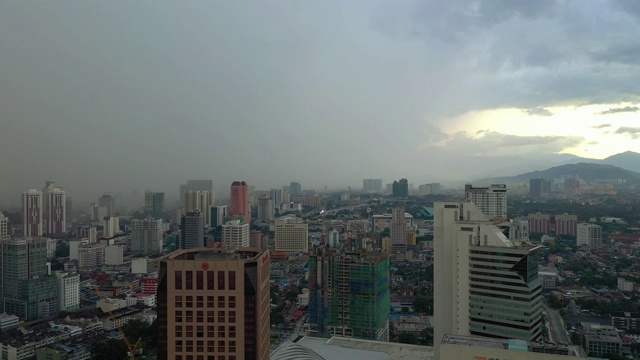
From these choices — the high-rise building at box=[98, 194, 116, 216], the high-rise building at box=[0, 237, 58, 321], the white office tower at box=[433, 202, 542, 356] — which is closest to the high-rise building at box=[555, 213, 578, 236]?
the white office tower at box=[433, 202, 542, 356]

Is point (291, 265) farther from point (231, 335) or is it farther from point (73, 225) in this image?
point (231, 335)

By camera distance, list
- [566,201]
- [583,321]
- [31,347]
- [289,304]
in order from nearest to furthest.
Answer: [31,347]
[583,321]
[289,304]
[566,201]

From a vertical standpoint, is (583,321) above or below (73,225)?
below

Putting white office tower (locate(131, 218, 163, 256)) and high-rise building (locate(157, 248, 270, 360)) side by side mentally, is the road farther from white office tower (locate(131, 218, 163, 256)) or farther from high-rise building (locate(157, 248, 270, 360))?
white office tower (locate(131, 218, 163, 256))

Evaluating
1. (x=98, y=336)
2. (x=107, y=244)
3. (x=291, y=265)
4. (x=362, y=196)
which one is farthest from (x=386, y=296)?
(x=362, y=196)

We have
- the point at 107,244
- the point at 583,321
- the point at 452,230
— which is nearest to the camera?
the point at 452,230

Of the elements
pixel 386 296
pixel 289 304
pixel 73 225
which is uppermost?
pixel 73 225

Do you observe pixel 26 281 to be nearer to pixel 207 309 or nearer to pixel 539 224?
pixel 207 309
